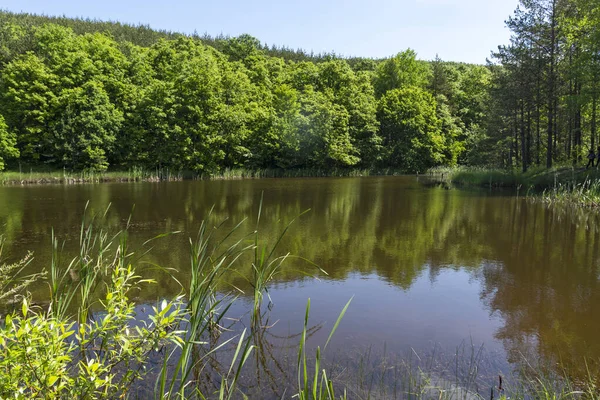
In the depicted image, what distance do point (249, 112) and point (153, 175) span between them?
1079cm

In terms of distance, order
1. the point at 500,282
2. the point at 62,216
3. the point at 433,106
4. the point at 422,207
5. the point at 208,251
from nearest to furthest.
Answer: the point at 500,282
the point at 208,251
the point at 62,216
the point at 422,207
the point at 433,106

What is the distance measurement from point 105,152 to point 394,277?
31697 mm

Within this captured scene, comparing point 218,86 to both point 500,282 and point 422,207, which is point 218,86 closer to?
point 422,207

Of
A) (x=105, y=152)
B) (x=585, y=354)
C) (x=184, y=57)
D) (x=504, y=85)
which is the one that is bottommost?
(x=585, y=354)

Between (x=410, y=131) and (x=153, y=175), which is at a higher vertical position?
(x=410, y=131)

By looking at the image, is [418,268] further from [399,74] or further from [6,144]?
[399,74]

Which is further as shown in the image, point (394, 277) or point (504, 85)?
point (504, 85)

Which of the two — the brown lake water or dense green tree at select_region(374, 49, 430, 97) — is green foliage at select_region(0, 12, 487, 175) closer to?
dense green tree at select_region(374, 49, 430, 97)

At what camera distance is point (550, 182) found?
19.6 metres

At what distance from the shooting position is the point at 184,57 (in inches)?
1517

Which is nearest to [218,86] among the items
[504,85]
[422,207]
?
[504,85]

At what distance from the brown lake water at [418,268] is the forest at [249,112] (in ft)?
42.2

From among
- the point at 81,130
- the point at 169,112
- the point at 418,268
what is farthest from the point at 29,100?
the point at 418,268

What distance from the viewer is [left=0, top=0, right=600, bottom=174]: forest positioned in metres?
24.7
